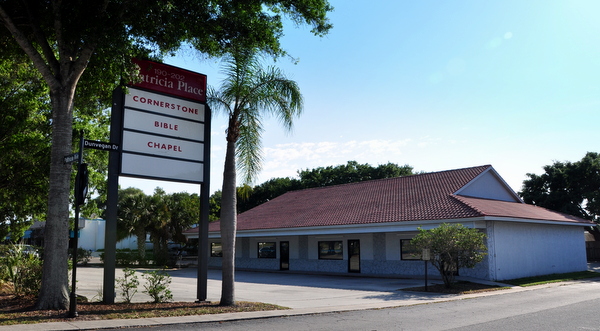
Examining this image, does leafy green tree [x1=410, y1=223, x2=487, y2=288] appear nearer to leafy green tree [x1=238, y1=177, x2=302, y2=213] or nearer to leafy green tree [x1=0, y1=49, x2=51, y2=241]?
leafy green tree [x1=0, y1=49, x2=51, y2=241]

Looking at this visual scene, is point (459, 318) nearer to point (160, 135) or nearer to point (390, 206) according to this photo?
point (160, 135)

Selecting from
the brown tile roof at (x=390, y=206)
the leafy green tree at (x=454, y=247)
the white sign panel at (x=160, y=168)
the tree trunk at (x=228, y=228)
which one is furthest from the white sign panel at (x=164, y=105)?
the brown tile roof at (x=390, y=206)

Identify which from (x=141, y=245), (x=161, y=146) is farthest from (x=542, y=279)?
(x=141, y=245)

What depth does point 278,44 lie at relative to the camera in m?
14.8

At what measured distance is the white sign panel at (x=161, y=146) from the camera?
42.9 feet

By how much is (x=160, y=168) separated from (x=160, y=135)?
963 mm

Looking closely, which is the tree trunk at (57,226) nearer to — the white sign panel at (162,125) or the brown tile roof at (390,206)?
the white sign panel at (162,125)

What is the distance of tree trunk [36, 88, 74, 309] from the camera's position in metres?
11.1

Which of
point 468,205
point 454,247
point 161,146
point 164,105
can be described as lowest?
point 454,247

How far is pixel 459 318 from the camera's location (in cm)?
1106

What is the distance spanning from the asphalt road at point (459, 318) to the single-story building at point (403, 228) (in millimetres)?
6335

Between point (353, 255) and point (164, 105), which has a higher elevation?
point (164, 105)

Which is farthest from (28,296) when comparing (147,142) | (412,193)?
(412,193)

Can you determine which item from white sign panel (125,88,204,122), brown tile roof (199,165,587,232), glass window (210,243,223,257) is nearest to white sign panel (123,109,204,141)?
white sign panel (125,88,204,122)
